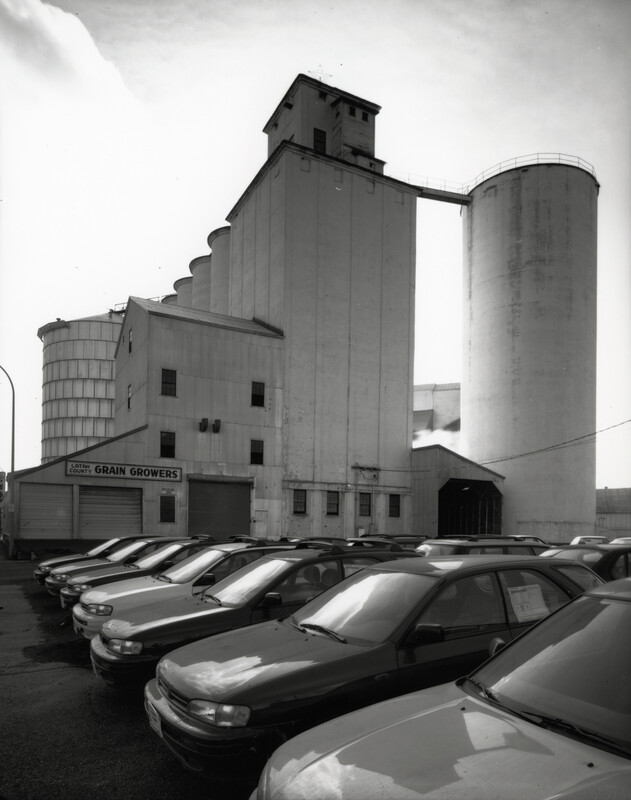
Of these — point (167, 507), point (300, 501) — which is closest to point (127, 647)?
point (167, 507)

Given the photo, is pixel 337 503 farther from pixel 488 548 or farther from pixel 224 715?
pixel 224 715

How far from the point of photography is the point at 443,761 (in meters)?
2.67

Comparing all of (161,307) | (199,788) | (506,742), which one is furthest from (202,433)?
(506,742)

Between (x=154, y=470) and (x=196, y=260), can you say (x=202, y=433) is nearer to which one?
(x=154, y=470)

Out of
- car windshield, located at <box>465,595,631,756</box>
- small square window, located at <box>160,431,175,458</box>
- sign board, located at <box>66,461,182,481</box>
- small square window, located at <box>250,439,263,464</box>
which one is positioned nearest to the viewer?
car windshield, located at <box>465,595,631,756</box>

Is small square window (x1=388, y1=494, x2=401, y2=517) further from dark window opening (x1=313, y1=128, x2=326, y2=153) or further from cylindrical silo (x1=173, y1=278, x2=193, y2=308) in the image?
cylindrical silo (x1=173, y1=278, x2=193, y2=308)

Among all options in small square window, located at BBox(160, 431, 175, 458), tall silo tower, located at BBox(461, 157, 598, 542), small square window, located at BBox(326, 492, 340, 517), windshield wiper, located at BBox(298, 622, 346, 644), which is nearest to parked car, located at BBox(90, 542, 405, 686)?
windshield wiper, located at BBox(298, 622, 346, 644)

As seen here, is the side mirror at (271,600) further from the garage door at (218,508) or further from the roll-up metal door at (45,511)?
the garage door at (218,508)

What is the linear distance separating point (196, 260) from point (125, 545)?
4420 cm

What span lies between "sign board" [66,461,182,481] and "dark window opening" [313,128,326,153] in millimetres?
22163

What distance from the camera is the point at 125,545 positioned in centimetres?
1591

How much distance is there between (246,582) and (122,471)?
72.9 feet

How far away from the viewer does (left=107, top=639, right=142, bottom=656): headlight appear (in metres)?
6.20

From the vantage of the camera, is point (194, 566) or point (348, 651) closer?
point (348, 651)
